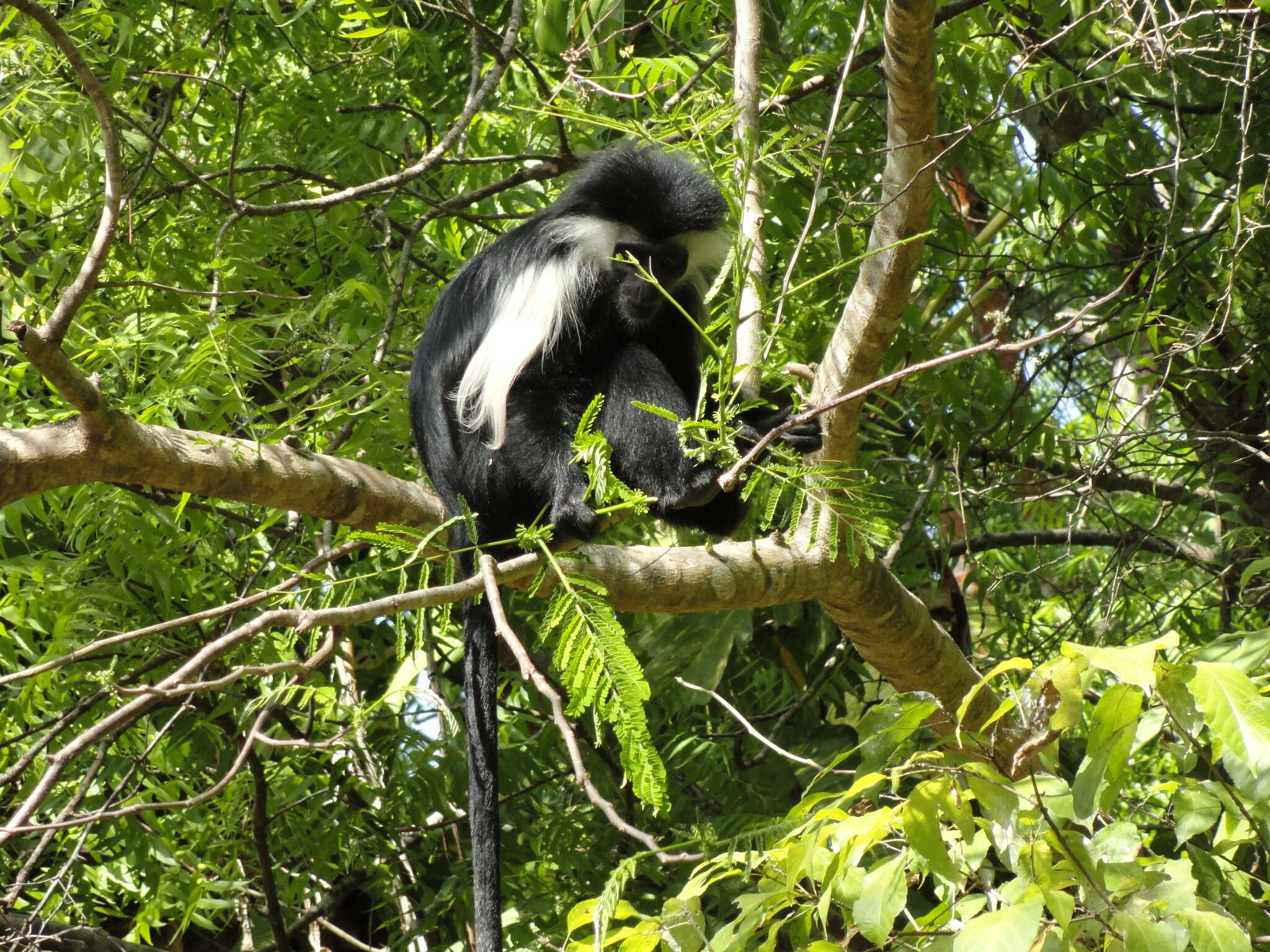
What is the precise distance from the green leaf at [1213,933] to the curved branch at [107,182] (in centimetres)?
127

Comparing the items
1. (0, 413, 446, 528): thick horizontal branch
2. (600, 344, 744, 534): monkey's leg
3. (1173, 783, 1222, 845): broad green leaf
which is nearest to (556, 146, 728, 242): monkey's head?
(600, 344, 744, 534): monkey's leg

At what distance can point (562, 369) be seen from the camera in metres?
2.29

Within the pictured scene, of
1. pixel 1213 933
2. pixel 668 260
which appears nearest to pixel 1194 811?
pixel 1213 933

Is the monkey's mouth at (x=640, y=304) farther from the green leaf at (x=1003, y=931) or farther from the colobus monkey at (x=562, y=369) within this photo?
the green leaf at (x=1003, y=931)

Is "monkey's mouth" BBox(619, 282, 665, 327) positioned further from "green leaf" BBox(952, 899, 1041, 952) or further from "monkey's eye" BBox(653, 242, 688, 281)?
"green leaf" BBox(952, 899, 1041, 952)

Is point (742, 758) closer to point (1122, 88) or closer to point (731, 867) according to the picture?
point (731, 867)

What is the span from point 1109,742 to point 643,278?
1489 millimetres

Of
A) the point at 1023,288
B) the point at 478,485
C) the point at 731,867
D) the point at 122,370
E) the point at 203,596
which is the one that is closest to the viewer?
the point at 731,867

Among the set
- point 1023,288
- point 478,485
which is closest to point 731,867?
point 478,485

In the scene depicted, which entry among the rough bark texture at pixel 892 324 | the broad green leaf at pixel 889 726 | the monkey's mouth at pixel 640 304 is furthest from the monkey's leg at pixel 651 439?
the broad green leaf at pixel 889 726

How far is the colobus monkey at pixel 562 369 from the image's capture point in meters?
2.07

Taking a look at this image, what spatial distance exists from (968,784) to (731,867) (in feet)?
1.14

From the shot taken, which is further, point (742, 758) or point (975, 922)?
point (742, 758)

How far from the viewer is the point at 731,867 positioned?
4.44 ft
